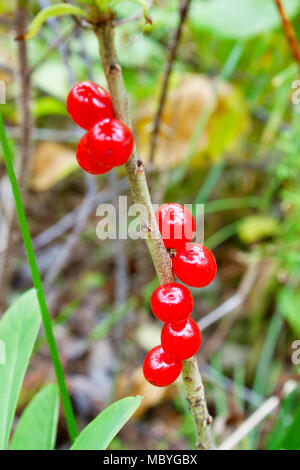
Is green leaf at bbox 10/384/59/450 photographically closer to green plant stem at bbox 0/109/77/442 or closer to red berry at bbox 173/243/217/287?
green plant stem at bbox 0/109/77/442

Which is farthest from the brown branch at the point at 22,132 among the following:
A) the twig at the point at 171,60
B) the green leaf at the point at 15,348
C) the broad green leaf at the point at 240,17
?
the broad green leaf at the point at 240,17

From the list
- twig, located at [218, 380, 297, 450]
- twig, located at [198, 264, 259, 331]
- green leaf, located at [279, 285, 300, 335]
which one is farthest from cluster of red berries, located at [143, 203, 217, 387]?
green leaf, located at [279, 285, 300, 335]

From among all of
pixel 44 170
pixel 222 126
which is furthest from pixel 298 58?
pixel 44 170

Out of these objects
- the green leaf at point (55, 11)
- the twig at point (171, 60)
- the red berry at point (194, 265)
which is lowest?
the red berry at point (194, 265)

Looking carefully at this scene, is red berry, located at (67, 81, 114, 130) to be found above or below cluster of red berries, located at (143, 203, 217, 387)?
above

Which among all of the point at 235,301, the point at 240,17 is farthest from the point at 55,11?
the point at 240,17

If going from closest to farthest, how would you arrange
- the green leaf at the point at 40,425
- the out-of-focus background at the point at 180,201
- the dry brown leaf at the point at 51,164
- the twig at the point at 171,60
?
the green leaf at the point at 40,425 → the twig at the point at 171,60 → the out-of-focus background at the point at 180,201 → the dry brown leaf at the point at 51,164

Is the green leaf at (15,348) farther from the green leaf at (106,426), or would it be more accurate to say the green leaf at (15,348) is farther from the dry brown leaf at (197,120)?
the dry brown leaf at (197,120)

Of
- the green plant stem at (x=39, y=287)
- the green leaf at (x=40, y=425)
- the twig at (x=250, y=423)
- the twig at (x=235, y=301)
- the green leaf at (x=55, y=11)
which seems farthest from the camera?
the twig at (x=235, y=301)
